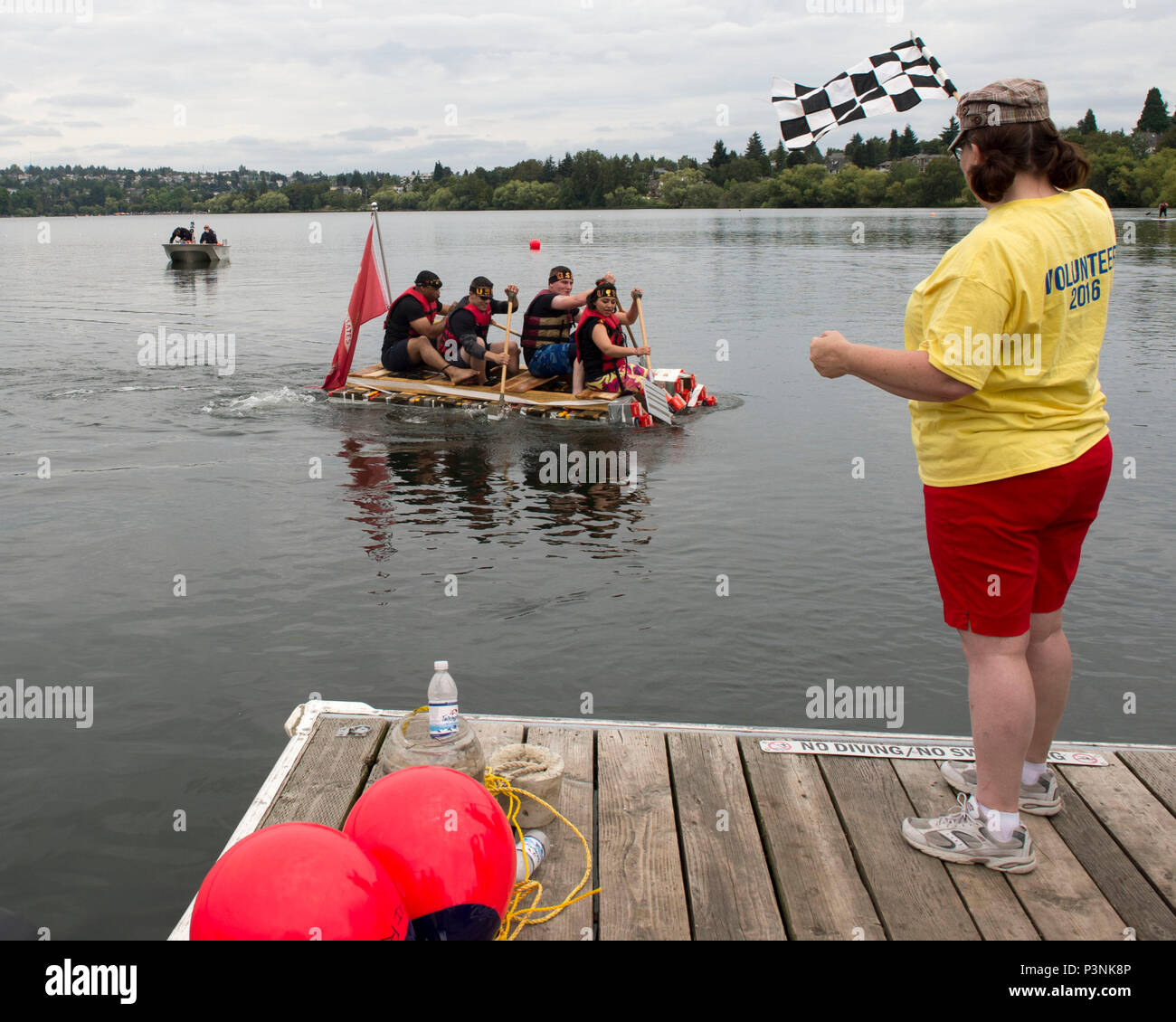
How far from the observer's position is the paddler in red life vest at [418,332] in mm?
15969

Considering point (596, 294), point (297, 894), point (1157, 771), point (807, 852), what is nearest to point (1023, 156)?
point (807, 852)

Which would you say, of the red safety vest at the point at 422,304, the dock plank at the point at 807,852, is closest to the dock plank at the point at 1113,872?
the dock plank at the point at 807,852

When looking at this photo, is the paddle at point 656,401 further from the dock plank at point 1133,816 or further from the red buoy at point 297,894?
the red buoy at point 297,894

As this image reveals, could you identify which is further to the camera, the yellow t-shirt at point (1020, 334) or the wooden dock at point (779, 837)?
the wooden dock at point (779, 837)

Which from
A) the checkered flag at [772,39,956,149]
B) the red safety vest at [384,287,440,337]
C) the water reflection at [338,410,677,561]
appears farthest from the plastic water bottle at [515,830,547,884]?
the red safety vest at [384,287,440,337]

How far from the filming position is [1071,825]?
391 centimetres

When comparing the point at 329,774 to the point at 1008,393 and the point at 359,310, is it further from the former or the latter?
the point at 359,310

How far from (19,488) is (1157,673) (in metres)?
11.4

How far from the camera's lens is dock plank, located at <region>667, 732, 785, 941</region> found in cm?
339

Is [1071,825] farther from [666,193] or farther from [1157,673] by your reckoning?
[666,193]

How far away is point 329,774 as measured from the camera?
14.0 feet

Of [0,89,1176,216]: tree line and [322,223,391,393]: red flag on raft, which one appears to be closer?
[322,223,391,393]: red flag on raft

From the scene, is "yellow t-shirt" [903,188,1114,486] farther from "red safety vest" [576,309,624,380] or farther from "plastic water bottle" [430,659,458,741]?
"red safety vest" [576,309,624,380]

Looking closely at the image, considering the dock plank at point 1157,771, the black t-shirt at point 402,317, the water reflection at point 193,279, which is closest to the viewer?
the dock plank at point 1157,771
